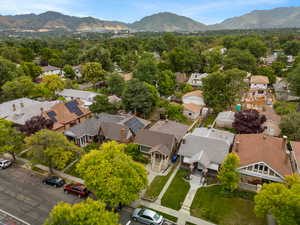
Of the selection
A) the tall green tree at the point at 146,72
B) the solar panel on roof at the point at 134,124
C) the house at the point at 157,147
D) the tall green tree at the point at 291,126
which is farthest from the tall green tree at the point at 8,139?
the tall green tree at the point at 291,126

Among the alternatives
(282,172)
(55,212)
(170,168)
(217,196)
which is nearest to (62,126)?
(170,168)

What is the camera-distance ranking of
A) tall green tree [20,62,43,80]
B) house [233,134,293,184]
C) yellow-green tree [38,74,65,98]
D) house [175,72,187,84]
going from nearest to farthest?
house [233,134,293,184] → yellow-green tree [38,74,65,98] → tall green tree [20,62,43,80] → house [175,72,187,84]

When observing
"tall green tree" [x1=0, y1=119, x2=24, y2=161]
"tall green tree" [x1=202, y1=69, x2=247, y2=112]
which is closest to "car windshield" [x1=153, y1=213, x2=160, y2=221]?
"tall green tree" [x1=0, y1=119, x2=24, y2=161]

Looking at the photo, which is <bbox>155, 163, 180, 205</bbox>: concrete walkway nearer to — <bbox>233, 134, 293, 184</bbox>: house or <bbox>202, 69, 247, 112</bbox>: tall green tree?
<bbox>233, 134, 293, 184</bbox>: house

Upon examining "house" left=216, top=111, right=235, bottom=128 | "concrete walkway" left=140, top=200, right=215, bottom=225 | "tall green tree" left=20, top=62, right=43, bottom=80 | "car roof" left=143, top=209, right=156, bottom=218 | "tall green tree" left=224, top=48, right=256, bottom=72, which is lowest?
"concrete walkway" left=140, top=200, right=215, bottom=225

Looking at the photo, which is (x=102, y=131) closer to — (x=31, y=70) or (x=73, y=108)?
(x=73, y=108)

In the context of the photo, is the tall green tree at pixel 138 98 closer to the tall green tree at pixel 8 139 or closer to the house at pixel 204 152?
the house at pixel 204 152
